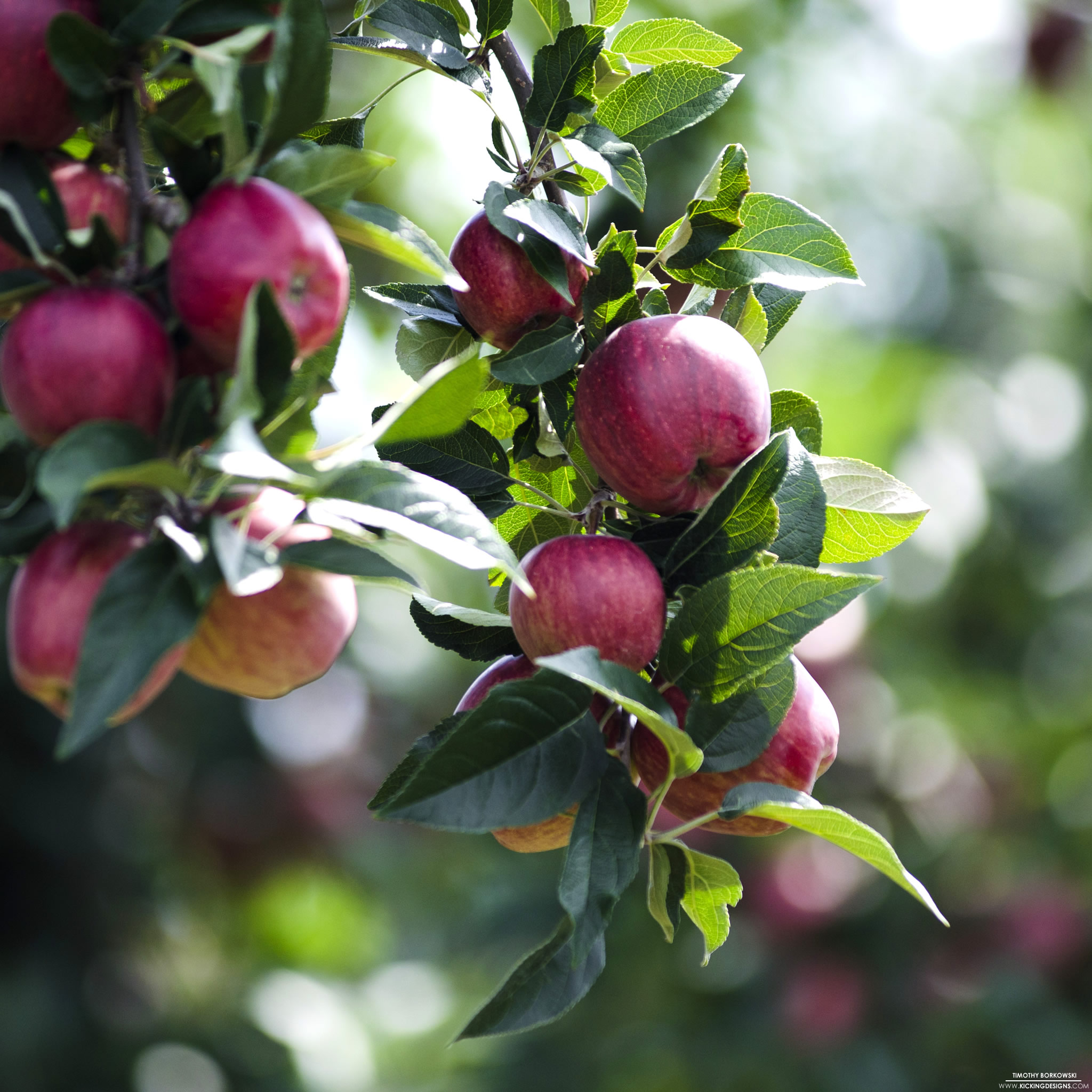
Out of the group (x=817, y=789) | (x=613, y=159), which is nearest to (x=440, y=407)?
(x=613, y=159)

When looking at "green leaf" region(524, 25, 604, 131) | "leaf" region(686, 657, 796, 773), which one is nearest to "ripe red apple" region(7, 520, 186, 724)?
"leaf" region(686, 657, 796, 773)

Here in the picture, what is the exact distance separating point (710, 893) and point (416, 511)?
0.34 m

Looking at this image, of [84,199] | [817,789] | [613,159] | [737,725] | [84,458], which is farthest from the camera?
[817,789]

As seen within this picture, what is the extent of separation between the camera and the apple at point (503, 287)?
79 cm

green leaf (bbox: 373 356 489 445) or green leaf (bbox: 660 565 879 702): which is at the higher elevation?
green leaf (bbox: 373 356 489 445)

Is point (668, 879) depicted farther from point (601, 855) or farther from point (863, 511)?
point (863, 511)

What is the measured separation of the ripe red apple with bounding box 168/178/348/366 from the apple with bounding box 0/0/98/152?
118 mm

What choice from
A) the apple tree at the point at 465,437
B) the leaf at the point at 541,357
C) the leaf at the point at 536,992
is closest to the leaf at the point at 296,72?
the apple tree at the point at 465,437

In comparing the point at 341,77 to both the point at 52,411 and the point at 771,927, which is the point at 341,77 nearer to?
the point at 771,927

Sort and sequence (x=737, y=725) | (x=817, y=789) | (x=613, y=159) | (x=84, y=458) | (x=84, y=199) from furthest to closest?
(x=817, y=789)
(x=613, y=159)
(x=737, y=725)
(x=84, y=199)
(x=84, y=458)

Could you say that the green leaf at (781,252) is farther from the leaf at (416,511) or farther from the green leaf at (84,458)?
the green leaf at (84,458)

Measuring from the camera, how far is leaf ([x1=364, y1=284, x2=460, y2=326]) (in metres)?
0.84

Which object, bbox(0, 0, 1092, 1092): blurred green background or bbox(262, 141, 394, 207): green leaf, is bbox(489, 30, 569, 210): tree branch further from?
bbox(0, 0, 1092, 1092): blurred green background

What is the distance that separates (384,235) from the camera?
1.87ft
